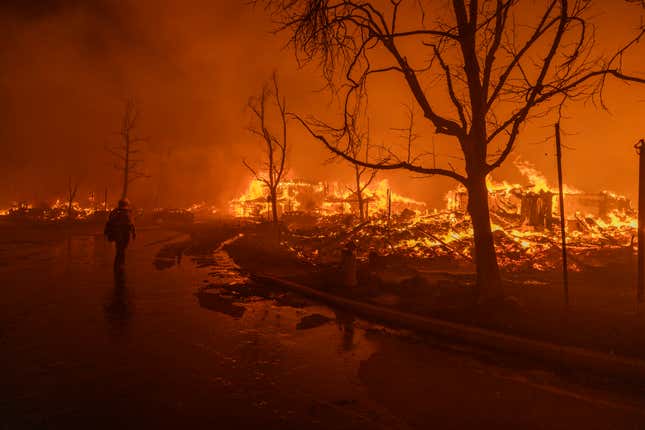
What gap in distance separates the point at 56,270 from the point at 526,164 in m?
47.1

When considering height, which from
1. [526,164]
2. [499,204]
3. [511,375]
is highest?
[526,164]

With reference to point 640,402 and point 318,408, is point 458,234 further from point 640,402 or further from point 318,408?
point 318,408

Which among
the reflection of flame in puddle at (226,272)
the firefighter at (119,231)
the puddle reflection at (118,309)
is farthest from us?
the firefighter at (119,231)

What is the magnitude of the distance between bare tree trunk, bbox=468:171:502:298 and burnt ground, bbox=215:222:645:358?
329 millimetres

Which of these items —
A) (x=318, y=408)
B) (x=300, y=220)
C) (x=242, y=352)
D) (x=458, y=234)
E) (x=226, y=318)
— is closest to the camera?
(x=318, y=408)

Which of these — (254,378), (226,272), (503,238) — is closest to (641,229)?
(254,378)

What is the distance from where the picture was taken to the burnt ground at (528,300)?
5.78 m

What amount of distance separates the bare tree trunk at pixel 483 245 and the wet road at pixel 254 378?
208cm

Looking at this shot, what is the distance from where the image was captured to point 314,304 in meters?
8.53

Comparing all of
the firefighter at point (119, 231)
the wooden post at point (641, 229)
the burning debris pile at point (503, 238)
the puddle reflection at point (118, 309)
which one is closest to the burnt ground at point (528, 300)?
the wooden post at point (641, 229)

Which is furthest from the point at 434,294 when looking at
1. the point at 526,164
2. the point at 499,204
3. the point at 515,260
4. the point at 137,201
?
the point at 137,201

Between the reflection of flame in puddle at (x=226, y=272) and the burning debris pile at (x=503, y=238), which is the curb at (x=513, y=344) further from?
the burning debris pile at (x=503, y=238)

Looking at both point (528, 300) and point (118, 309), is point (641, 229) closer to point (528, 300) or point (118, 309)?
point (528, 300)

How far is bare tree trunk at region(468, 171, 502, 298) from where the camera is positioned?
24.6 feet
